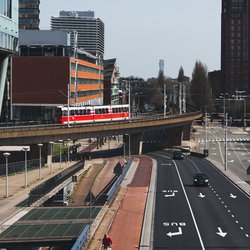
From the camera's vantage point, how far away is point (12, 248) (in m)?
34.1

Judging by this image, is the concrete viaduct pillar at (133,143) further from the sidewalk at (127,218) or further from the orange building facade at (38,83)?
the sidewalk at (127,218)

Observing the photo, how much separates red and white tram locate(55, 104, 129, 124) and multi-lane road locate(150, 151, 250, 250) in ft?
68.1

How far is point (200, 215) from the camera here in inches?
1709

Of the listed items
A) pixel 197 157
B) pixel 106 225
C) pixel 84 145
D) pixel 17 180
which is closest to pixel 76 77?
pixel 84 145

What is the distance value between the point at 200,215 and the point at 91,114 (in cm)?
5173

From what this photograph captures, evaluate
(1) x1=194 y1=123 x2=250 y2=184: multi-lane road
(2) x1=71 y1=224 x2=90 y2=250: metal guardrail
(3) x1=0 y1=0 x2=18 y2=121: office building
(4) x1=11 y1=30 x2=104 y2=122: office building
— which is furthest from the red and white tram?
(2) x1=71 y1=224 x2=90 y2=250: metal guardrail

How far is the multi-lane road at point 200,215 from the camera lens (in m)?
34.0

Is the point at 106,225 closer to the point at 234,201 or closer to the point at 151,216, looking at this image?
the point at 151,216

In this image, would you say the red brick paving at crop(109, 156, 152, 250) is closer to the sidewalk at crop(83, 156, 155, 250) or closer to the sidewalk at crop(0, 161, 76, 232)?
the sidewalk at crop(83, 156, 155, 250)

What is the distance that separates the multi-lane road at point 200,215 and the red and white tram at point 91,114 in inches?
817

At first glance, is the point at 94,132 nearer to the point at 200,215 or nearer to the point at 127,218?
the point at 200,215

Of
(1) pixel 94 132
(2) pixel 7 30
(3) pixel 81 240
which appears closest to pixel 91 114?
(1) pixel 94 132

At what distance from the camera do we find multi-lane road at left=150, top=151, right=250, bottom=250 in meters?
34.0

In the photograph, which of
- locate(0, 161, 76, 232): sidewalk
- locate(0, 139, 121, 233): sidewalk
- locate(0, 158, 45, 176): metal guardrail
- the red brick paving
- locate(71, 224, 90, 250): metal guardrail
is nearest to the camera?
locate(71, 224, 90, 250): metal guardrail
